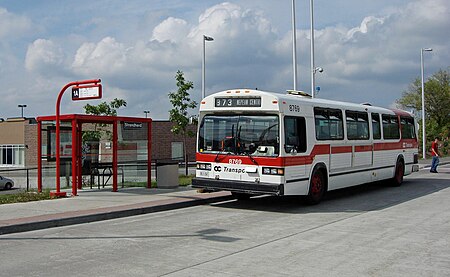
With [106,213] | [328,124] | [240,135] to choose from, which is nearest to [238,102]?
[240,135]

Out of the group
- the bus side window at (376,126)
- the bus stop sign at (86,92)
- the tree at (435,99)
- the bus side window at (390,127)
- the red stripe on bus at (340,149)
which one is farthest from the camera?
the tree at (435,99)

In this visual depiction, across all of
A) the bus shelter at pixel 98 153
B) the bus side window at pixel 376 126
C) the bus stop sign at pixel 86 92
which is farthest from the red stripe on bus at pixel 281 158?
the bus shelter at pixel 98 153

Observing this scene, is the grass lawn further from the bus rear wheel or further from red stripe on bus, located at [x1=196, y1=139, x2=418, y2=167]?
the bus rear wheel

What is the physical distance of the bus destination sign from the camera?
515 inches

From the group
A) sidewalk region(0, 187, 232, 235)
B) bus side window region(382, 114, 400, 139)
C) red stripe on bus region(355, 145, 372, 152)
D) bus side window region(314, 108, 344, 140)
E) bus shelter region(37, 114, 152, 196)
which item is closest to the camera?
sidewalk region(0, 187, 232, 235)

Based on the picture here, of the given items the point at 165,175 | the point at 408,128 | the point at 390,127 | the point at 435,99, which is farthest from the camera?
the point at 435,99

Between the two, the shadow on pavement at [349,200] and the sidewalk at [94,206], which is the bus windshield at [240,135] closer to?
the shadow on pavement at [349,200]

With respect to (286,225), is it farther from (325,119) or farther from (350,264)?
(325,119)

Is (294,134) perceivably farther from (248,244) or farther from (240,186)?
(248,244)

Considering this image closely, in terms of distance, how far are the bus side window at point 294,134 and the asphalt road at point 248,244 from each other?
1.61 metres

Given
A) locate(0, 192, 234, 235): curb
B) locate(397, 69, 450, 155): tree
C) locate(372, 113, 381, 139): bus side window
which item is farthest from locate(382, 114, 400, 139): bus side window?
locate(397, 69, 450, 155): tree

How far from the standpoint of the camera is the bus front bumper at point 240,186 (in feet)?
40.9

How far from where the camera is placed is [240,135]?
1328cm

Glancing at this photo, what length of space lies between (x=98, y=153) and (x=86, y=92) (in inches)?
172
